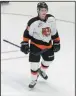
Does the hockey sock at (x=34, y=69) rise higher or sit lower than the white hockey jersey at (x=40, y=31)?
lower

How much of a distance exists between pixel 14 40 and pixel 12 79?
1052 millimetres

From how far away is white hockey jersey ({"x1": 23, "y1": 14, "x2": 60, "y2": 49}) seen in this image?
1.81 meters

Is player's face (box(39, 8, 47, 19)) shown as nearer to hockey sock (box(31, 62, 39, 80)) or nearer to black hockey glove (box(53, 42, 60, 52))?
black hockey glove (box(53, 42, 60, 52))

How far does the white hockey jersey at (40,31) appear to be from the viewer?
1812 millimetres

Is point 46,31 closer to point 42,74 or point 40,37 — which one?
point 40,37

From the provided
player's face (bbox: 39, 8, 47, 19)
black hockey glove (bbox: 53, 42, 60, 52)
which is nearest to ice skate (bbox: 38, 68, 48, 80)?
Result: black hockey glove (bbox: 53, 42, 60, 52)

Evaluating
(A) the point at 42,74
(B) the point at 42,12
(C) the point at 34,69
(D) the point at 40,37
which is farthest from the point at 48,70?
(B) the point at 42,12

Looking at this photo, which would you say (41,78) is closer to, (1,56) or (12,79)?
(12,79)

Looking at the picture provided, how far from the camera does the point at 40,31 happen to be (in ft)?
5.97

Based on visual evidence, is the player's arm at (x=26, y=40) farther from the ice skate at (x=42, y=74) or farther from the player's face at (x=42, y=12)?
the ice skate at (x=42, y=74)

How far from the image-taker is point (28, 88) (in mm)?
1969

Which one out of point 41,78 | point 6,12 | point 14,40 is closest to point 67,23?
point 14,40

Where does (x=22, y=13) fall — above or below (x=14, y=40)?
above

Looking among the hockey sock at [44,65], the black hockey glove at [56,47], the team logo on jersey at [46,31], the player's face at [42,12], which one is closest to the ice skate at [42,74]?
the hockey sock at [44,65]
